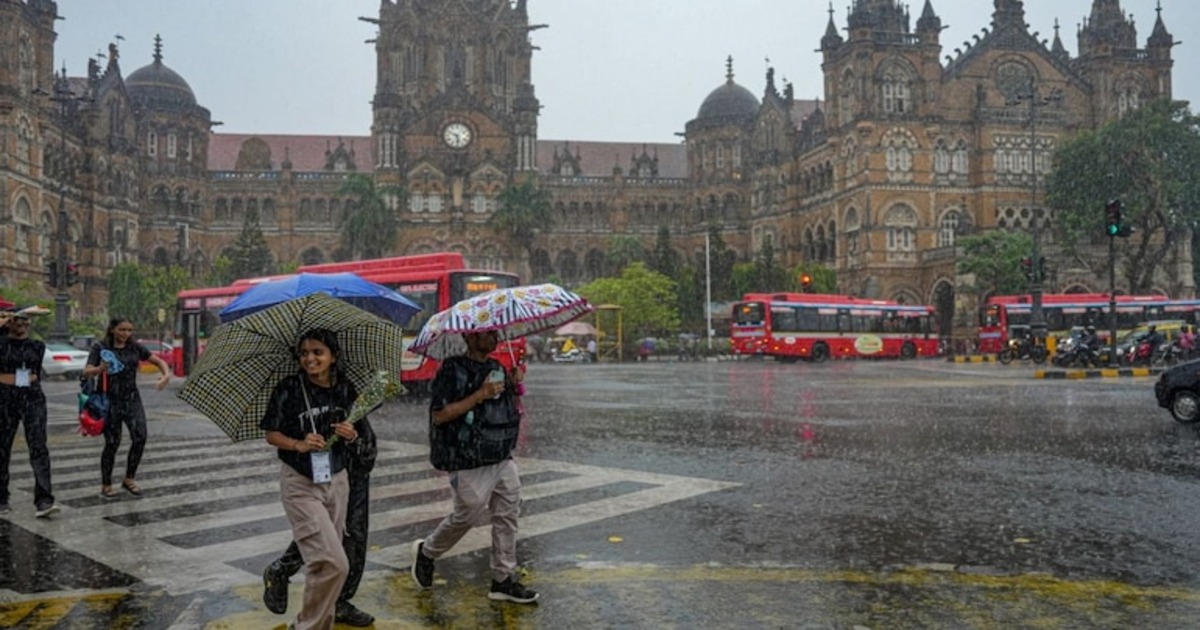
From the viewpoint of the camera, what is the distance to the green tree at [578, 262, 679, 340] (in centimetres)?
5047

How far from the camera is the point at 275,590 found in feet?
15.5

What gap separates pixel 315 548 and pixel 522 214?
201 ft

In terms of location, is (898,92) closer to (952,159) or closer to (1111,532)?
(952,159)

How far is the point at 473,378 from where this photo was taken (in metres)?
5.24

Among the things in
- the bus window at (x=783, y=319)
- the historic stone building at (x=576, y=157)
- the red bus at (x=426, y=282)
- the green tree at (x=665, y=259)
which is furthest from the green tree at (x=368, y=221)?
the red bus at (x=426, y=282)

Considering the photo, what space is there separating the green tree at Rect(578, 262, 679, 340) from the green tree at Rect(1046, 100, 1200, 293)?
21.0m

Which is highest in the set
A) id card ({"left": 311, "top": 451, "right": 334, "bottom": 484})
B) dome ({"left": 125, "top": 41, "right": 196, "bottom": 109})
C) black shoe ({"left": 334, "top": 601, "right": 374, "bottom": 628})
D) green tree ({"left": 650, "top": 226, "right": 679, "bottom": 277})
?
dome ({"left": 125, "top": 41, "right": 196, "bottom": 109})

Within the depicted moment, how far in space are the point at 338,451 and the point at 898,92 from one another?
174 feet

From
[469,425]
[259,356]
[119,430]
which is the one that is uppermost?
[259,356]

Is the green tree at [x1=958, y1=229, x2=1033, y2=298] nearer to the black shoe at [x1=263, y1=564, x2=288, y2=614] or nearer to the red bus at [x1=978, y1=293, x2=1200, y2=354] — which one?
the red bus at [x1=978, y1=293, x2=1200, y2=354]

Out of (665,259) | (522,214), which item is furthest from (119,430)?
(522,214)

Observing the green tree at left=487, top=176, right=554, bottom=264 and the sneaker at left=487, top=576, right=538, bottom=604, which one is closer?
the sneaker at left=487, top=576, right=538, bottom=604

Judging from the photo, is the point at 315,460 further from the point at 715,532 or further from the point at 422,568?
the point at 715,532

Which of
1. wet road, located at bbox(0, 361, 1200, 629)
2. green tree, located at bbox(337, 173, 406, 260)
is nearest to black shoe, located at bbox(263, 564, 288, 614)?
wet road, located at bbox(0, 361, 1200, 629)
